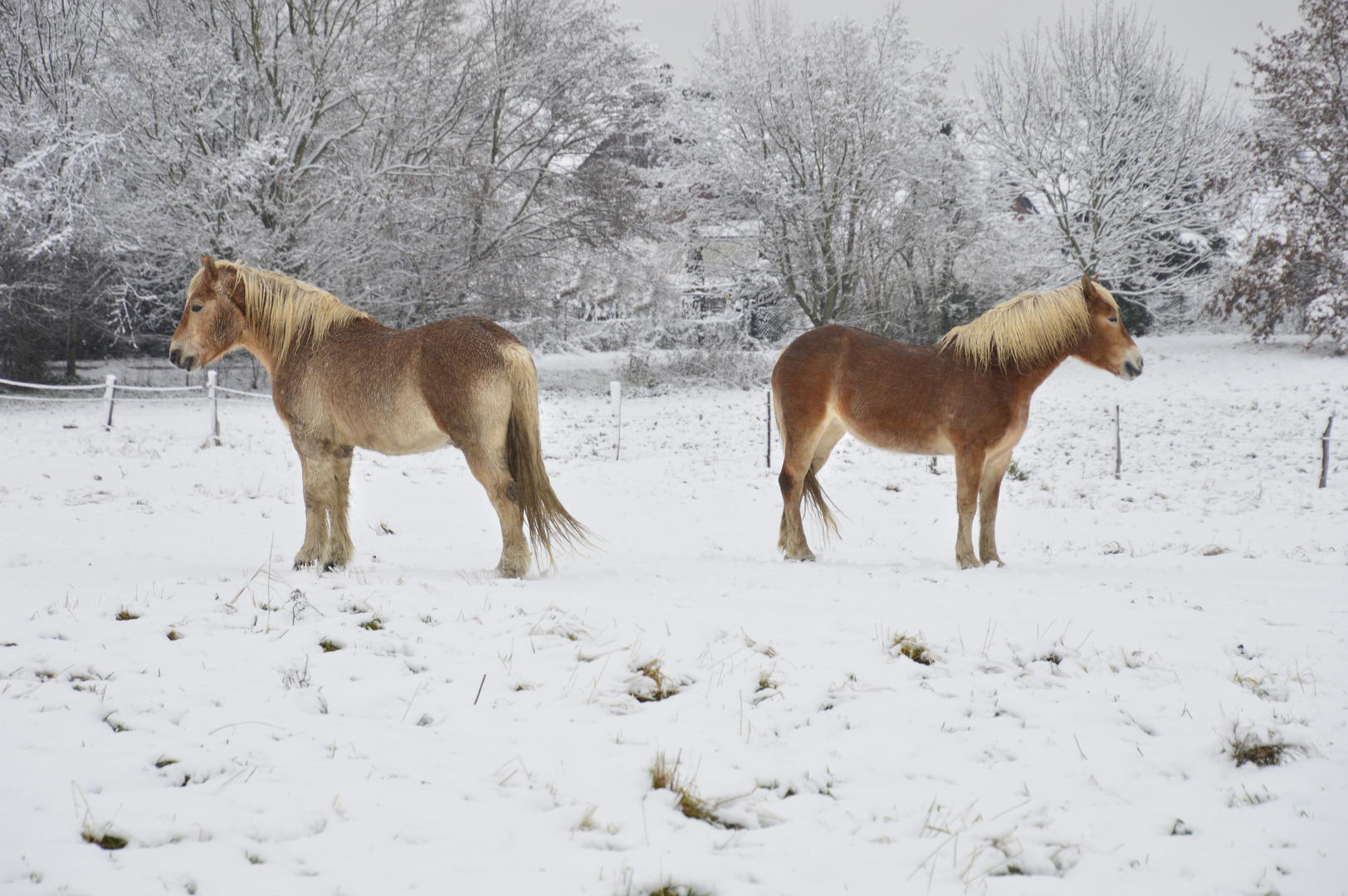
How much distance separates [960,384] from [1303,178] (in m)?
21.6

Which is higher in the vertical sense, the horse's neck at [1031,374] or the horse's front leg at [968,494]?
the horse's neck at [1031,374]

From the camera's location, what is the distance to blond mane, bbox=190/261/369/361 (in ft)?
17.0

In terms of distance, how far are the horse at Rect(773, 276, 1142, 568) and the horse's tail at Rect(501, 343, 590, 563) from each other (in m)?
2.13

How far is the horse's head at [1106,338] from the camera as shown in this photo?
584 centimetres

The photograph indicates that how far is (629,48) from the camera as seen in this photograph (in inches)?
837

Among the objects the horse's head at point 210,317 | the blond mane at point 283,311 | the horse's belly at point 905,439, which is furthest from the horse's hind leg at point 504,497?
the horse's belly at point 905,439

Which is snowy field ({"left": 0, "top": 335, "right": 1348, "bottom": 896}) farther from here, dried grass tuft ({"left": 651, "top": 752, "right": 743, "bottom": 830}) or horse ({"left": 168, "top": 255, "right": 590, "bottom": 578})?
horse ({"left": 168, "top": 255, "right": 590, "bottom": 578})

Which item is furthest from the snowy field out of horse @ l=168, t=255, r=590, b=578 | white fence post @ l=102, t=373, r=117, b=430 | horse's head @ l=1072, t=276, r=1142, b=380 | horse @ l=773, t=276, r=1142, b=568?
white fence post @ l=102, t=373, r=117, b=430

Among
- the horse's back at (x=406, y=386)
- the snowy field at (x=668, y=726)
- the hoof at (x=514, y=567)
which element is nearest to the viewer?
the snowy field at (x=668, y=726)

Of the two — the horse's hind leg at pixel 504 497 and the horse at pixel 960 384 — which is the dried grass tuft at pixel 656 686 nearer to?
the horse's hind leg at pixel 504 497

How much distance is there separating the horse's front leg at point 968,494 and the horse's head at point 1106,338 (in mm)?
1114

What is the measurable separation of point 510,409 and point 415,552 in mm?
2369

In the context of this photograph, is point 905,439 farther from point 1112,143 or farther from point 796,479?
point 1112,143

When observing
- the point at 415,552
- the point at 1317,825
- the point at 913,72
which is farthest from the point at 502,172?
the point at 1317,825
